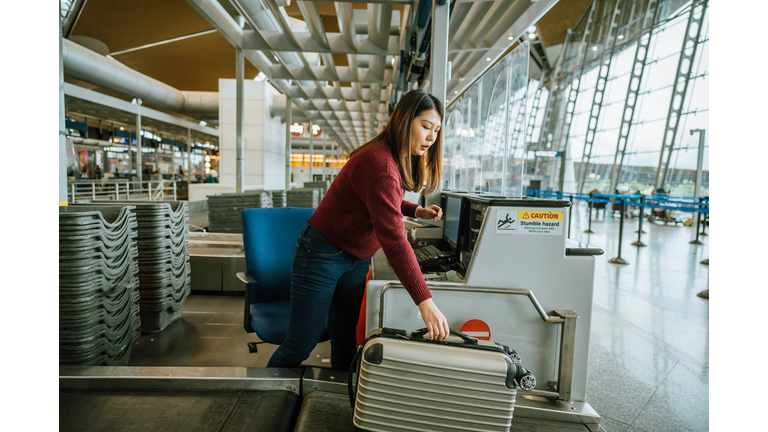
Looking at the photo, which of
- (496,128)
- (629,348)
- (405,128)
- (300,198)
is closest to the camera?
(405,128)

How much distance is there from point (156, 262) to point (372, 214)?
2468mm

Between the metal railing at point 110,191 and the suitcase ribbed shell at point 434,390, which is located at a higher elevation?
the metal railing at point 110,191

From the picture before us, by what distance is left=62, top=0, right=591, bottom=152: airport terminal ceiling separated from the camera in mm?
4828

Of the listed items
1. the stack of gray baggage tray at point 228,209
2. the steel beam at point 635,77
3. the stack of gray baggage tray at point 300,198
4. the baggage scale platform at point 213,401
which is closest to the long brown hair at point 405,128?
the baggage scale platform at point 213,401

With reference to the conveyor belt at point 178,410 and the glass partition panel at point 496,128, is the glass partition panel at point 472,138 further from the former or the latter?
the conveyor belt at point 178,410

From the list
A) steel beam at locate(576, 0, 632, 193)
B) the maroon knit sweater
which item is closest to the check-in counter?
the maroon knit sweater

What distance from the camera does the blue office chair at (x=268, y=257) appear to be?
209 cm

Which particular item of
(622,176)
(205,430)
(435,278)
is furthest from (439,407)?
(622,176)

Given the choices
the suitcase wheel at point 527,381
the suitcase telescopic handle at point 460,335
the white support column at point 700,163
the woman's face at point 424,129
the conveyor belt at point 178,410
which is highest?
the white support column at point 700,163

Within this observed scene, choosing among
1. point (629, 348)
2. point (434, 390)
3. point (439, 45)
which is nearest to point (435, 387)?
point (434, 390)

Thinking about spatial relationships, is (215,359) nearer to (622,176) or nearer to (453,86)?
(453,86)

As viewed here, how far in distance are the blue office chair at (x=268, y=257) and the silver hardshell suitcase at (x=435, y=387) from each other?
92cm

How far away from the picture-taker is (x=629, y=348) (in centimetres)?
280

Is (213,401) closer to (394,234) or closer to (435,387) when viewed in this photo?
(435,387)
